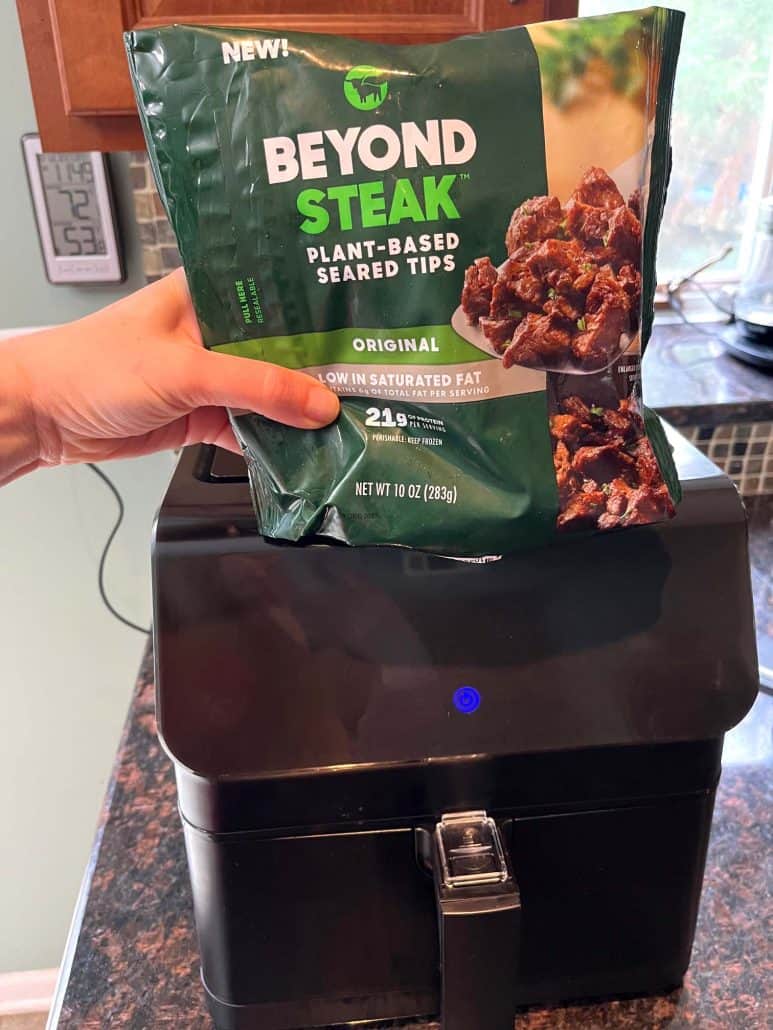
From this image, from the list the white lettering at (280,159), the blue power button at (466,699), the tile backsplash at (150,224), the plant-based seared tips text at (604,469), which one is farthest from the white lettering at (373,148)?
the tile backsplash at (150,224)

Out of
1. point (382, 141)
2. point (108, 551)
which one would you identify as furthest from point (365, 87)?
point (108, 551)

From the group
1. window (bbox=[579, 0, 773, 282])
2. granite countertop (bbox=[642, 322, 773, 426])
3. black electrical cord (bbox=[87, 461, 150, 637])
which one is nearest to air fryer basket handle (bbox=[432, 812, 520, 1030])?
granite countertop (bbox=[642, 322, 773, 426])

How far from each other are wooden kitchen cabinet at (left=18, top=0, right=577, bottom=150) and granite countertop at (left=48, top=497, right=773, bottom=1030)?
1.77ft

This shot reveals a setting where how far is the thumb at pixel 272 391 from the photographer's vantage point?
41 centimetres

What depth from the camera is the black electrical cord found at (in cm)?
117

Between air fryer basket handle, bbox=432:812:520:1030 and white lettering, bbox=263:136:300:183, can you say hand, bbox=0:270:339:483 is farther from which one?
air fryer basket handle, bbox=432:812:520:1030

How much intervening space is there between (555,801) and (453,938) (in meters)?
0.09

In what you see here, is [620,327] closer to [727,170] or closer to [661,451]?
[661,451]

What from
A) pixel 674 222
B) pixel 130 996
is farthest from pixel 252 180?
pixel 674 222

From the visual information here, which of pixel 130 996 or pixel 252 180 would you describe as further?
pixel 130 996

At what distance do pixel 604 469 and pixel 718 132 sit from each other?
103 cm

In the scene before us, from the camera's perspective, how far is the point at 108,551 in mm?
1218

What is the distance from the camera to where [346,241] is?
390 millimetres

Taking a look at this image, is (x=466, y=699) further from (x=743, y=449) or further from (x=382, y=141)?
(x=743, y=449)
